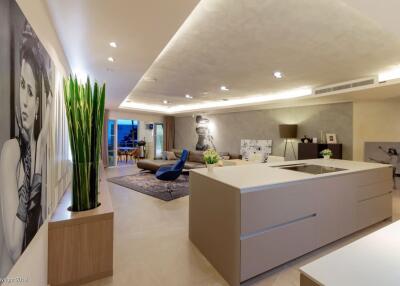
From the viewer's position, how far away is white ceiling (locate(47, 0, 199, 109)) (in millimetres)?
1651

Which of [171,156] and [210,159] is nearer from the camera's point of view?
[210,159]

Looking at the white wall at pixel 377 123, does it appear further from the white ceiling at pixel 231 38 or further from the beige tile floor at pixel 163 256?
the beige tile floor at pixel 163 256

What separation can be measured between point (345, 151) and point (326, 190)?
3.95 m

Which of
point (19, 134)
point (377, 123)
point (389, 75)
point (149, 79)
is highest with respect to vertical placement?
point (149, 79)

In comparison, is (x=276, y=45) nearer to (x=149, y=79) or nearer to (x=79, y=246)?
(x=149, y=79)

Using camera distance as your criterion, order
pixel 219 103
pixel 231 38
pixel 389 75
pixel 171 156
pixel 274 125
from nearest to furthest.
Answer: pixel 231 38
pixel 389 75
pixel 274 125
pixel 219 103
pixel 171 156

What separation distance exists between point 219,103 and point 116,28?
18.6 ft

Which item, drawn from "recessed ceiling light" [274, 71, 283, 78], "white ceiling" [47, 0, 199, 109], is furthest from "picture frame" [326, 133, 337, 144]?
"white ceiling" [47, 0, 199, 109]

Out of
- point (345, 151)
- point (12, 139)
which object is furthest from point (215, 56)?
point (345, 151)

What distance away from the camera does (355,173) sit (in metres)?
2.54

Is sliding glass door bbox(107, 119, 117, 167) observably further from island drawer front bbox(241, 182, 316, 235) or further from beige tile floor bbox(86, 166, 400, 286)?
island drawer front bbox(241, 182, 316, 235)

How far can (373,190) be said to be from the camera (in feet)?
9.20

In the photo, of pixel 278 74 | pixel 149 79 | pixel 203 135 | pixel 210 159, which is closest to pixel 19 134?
pixel 210 159

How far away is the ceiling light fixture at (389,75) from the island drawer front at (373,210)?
226cm
